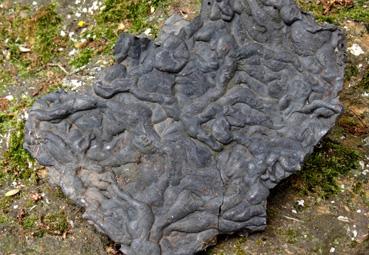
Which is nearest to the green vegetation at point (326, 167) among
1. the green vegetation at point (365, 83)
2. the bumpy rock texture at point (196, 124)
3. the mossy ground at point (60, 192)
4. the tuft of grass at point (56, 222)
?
the mossy ground at point (60, 192)

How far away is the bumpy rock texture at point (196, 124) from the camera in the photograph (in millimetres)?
3230

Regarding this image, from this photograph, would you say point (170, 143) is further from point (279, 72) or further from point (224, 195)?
point (279, 72)

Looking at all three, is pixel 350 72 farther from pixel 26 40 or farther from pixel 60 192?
pixel 26 40

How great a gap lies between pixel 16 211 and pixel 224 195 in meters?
1.20

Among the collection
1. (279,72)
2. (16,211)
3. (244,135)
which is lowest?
(16,211)

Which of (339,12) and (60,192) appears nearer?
(60,192)

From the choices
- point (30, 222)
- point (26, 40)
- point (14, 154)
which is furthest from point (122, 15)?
point (30, 222)

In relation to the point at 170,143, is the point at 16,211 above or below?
below

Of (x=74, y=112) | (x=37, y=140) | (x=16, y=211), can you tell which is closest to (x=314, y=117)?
(x=74, y=112)

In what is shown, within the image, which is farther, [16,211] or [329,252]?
[16,211]

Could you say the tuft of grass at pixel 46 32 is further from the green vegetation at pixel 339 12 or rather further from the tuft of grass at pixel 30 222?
the green vegetation at pixel 339 12

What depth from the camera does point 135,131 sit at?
3.28m

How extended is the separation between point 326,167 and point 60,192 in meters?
1.51

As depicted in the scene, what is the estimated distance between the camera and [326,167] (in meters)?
3.70
